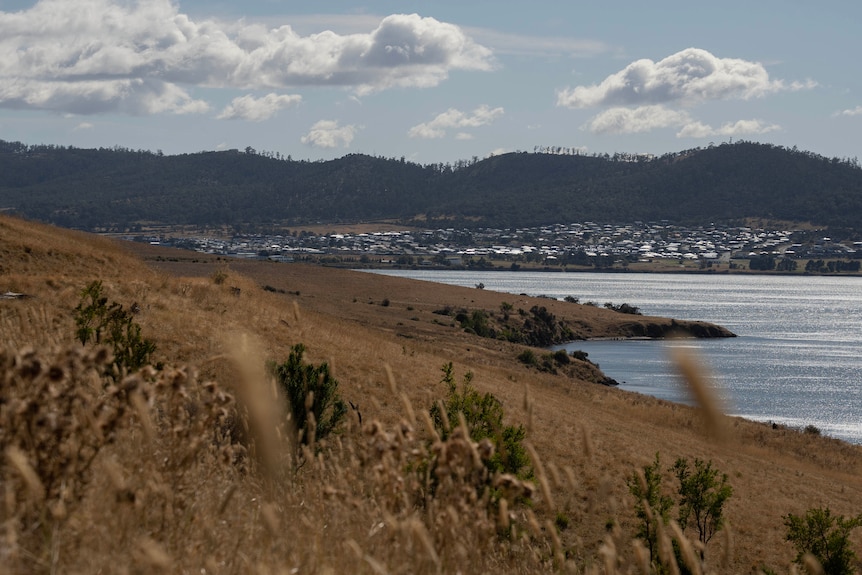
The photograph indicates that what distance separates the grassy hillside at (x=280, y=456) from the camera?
4.09 m

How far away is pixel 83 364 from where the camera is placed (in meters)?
4.28

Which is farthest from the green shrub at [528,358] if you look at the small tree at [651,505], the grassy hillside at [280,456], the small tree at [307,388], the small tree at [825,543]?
the small tree at [307,388]

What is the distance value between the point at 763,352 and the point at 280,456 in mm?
84904

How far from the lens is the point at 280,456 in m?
6.22

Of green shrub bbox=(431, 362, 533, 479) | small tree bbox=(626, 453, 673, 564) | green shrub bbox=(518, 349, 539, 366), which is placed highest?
green shrub bbox=(431, 362, 533, 479)

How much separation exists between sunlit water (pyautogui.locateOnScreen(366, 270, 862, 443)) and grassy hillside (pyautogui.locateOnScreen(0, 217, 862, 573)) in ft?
4.86

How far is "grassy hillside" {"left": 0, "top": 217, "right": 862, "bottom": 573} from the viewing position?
13.4 ft

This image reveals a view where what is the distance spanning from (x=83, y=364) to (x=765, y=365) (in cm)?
7726

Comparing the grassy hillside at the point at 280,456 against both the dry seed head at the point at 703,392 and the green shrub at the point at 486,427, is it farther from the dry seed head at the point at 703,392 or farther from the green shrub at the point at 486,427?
the green shrub at the point at 486,427

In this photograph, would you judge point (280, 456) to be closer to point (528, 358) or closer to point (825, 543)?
point (825, 543)

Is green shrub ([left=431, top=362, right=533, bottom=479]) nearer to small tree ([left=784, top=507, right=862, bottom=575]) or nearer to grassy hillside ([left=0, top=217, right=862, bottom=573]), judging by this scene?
grassy hillside ([left=0, top=217, right=862, bottom=573])

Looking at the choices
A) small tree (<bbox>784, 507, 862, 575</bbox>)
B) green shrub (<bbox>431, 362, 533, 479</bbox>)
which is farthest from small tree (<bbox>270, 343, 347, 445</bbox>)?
small tree (<bbox>784, 507, 862, 575</bbox>)

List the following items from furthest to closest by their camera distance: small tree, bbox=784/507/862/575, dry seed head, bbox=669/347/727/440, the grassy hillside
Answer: small tree, bbox=784/507/862/575, dry seed head, bbox=669/347/727/440, the grassy hillside

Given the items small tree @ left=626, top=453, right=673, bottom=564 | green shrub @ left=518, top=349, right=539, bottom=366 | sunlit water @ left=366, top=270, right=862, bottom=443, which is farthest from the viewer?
green shrub @ left=518, top=349, right=539, bottom=366
